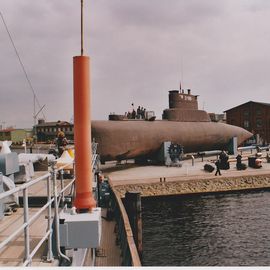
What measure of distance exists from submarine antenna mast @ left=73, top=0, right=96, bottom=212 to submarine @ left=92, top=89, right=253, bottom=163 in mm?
23780

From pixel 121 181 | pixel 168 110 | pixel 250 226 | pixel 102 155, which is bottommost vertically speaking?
pixel 250 226

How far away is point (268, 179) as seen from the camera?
1241 inches

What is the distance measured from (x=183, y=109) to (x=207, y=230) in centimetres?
2262

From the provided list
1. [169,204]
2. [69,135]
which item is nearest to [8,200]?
[169,204]

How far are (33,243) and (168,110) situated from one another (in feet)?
114

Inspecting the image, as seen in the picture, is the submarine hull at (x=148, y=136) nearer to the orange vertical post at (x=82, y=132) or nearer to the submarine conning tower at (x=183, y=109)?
the submarine conning tower at (x=183, y=109)

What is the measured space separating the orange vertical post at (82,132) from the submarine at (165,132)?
2378 centimetres

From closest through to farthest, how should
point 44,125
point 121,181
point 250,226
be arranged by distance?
point 250,226 → point 121,181 → point 44,125

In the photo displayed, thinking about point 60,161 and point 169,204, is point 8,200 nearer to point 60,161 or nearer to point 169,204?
point 60,161

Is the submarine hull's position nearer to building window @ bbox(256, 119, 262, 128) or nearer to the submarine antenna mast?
the submarine antenna mast

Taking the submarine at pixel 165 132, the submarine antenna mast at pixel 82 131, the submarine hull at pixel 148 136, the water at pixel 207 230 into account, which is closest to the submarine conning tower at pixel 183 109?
the submarine at pixel 165 132

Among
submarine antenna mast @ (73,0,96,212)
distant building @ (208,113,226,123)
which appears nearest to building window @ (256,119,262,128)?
distant building @ (208,113,226,123)

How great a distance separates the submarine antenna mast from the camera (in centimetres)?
577

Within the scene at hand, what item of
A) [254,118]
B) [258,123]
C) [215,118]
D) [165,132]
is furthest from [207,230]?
[254,118]
